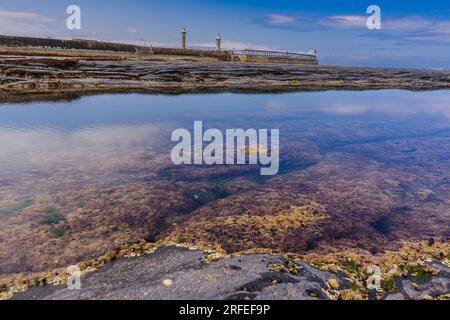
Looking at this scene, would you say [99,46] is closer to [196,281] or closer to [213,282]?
[196,281]

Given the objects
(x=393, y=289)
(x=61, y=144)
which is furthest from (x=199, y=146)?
(x=393, y=289)

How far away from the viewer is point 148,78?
130 ft

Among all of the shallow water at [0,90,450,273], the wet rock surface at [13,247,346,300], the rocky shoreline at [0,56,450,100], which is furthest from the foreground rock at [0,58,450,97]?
the wet rock surface at [13,247,346,300]

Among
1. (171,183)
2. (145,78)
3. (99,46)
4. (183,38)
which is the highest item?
(183,38)

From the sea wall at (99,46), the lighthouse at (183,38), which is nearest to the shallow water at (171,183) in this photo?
the sea wall at (99,46)

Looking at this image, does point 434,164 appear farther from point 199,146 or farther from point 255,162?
point 199,146

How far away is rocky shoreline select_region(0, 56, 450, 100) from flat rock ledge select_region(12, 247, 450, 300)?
25.6 meters

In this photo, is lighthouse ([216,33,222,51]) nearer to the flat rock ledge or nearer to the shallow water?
the shallow water

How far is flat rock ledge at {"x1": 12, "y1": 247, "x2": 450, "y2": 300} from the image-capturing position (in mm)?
5211

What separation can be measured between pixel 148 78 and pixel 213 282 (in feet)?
121

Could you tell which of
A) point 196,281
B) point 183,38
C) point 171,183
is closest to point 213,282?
point 196,281

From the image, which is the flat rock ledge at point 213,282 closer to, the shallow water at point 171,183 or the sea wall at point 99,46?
the shallow water at point 171,183
